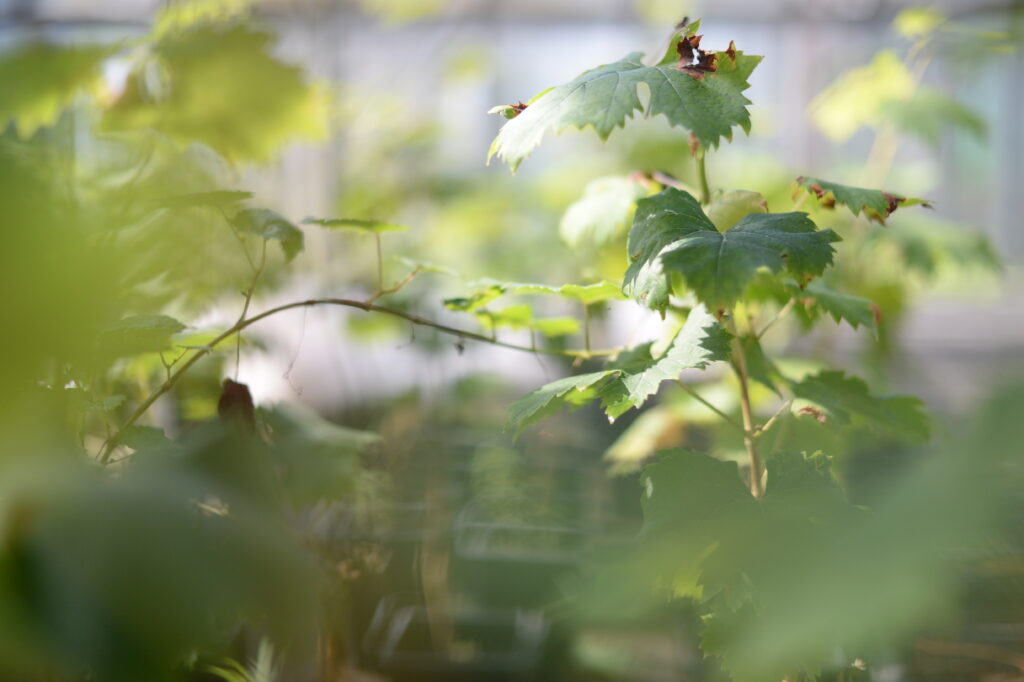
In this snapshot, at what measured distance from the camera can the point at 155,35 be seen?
0.80m

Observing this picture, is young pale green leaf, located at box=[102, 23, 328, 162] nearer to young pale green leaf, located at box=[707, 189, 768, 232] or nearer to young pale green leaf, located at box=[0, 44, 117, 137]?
young pale green leaf, located at box=[0, 44, 117, 137]

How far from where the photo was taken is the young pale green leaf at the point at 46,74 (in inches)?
30.1

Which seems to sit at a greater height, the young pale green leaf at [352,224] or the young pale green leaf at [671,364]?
the young pale green leaf at [352,224]

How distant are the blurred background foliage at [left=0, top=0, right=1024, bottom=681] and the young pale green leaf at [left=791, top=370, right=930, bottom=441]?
0.04 meters

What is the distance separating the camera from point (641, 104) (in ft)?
1.53

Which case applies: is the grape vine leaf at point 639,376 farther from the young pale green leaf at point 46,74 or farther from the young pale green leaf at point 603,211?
the young pale green leaf at point 46,74

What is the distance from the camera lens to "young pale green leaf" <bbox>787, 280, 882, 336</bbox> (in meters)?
0.54

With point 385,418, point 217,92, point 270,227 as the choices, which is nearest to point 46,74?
point 217,92

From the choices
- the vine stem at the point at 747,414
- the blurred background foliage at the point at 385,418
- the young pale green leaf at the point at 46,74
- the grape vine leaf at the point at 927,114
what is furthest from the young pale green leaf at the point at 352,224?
the grape vine leaf at the point at 927,114

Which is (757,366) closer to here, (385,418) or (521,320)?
(521,320)

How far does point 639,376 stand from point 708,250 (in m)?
0.08

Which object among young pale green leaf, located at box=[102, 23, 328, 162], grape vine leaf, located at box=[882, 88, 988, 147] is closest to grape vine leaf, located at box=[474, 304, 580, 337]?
young pale green leaf, located at box=[102, 23, 328, 162]

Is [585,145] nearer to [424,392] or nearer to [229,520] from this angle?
[424,392]

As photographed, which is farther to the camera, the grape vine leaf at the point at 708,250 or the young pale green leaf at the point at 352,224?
the young pale green leaf at the point at 352,224
